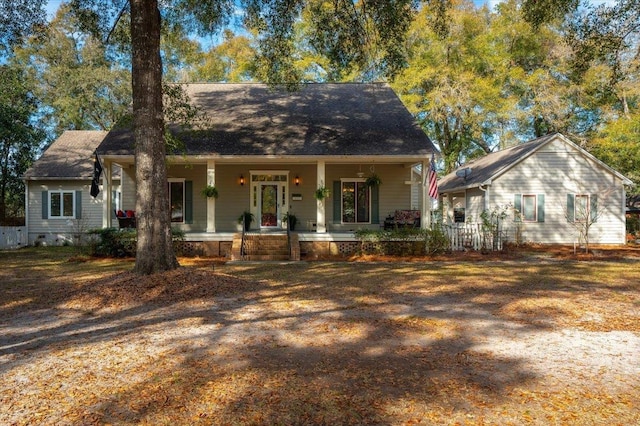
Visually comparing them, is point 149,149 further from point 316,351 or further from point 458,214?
point 458,214

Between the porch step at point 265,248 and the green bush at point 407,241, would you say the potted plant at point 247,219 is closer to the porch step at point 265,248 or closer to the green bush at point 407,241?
the porch step at point 265,248

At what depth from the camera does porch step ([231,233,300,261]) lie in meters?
13.4

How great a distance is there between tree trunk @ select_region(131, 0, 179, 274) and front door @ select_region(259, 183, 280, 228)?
26.9 feet

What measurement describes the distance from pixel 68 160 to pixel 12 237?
4.46m

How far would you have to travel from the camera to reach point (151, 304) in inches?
276

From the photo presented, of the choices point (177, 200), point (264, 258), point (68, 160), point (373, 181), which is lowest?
point (264, 258)

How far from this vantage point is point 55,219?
19.9 m

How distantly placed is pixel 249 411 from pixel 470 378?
2.01 m

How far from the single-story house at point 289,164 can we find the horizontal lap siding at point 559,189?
15.4ft

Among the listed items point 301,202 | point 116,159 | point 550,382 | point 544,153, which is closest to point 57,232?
point 116,159

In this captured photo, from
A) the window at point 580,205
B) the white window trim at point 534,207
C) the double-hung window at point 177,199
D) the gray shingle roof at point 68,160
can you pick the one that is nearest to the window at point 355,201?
the double-hung window at point 177,199

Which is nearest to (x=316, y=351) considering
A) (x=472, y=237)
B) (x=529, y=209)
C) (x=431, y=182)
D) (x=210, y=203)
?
(x=210, y=203)

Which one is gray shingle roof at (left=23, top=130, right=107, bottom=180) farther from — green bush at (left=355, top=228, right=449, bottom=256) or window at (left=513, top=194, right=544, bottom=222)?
window at (left=513, top=194, right=544, bottom=222)

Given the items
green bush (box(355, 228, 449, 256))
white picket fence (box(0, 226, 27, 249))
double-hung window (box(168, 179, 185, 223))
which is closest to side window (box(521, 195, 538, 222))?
green bush (box(355, 228, 449, 256))
